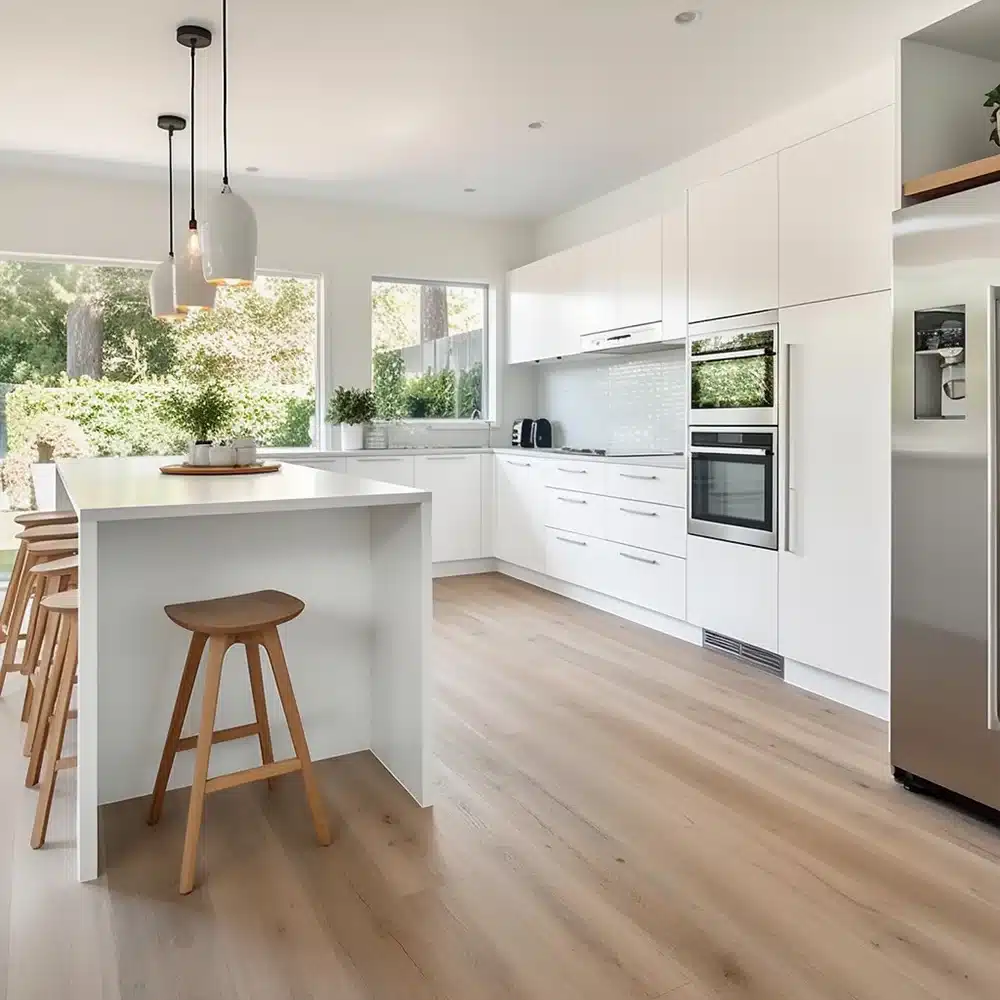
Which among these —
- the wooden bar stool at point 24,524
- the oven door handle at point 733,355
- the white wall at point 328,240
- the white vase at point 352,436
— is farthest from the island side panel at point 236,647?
the white wall at point 328,240

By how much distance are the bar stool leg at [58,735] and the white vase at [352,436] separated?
11.6ft

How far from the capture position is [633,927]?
73.8 inches

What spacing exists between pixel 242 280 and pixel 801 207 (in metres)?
2.20

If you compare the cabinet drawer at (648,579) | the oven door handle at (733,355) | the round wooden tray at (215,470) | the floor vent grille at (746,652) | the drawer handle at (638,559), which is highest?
the oven door handle at (733,355)

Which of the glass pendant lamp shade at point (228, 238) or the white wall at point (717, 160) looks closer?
the glass pendant lamp shade at point (228, 238)

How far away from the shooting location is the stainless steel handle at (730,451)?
146 inches

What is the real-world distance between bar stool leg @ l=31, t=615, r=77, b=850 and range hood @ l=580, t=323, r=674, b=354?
3.20 m

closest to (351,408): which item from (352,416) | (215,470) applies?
(352,416)

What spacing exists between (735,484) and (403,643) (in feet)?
6.34

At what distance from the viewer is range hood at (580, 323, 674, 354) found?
4.62 m

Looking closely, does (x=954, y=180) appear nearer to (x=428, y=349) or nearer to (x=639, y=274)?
(x=639, y=274)

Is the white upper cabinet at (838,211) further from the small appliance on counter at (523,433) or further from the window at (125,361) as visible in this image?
the window at (125,361)

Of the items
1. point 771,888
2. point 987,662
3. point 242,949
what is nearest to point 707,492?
point 987,662

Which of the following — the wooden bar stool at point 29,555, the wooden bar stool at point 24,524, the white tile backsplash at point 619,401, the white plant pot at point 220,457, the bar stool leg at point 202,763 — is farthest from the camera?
the white tile backsplash at point 619,401
